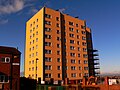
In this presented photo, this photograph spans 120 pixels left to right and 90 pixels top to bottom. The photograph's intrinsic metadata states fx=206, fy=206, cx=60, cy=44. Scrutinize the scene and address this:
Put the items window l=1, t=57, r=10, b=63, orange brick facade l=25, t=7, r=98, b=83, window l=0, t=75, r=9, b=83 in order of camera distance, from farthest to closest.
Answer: orange brick facade l=25, t=7, r=98, b=83 < window l=1, t=57, r=10, b=63 < window l=0, t=75, r=9, b=83

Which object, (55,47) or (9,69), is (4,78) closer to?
(9,69)

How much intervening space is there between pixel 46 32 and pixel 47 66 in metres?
12.7

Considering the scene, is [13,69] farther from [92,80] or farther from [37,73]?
[37,73]

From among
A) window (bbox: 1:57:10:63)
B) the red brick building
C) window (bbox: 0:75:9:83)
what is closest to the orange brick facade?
the red brick building

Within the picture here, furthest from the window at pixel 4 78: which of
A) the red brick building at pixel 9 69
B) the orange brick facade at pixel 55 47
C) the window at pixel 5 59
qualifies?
the orange brick facade at pixel 55 47

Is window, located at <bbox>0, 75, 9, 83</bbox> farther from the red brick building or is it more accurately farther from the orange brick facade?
the orange brick facade

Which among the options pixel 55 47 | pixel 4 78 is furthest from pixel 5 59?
pixel 55 47

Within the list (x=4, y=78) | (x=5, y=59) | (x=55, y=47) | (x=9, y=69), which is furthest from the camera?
(x=55, y=47)

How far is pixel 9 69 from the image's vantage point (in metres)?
42.2

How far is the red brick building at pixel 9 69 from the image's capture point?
41156mm

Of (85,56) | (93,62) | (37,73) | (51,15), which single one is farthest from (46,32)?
(93,62)

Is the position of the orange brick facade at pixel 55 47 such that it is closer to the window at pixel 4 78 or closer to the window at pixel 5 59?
the window at pixel 5 59

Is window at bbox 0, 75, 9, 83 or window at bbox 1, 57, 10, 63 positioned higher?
window at bbox 1, 57, 10, 63

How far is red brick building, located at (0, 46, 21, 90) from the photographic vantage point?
135 feet
